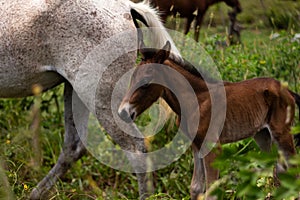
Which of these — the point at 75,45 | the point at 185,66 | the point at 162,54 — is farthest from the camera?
the point at 75,45

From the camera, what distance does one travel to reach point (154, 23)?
13.2 feet

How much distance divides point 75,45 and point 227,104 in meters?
1.05

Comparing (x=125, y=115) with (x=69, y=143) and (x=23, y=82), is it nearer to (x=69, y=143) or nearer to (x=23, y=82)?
(x=23, y=82)

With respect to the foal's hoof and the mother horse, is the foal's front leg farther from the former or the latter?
the foal's hoof

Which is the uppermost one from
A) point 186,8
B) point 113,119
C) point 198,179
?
point 113,119

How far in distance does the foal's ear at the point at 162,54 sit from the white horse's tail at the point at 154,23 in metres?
0.23

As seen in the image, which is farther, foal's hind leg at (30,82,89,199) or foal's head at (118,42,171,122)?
foal's hind leg at (30,82,89,199)

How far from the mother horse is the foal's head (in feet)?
1.24

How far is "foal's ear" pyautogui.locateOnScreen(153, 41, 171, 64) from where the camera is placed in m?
3.50

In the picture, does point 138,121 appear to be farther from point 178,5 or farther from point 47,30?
point 178,5

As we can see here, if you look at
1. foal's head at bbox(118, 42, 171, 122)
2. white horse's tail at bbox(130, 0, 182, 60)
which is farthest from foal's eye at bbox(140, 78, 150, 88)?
white horse's tail at bbox(130, 0, 182, 60)

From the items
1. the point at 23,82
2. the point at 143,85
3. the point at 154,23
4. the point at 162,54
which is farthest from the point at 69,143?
the point at 162,54

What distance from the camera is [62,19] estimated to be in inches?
157

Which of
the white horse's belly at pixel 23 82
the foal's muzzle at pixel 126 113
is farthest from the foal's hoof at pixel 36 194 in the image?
the foal's muzzle at pixel 126 113
